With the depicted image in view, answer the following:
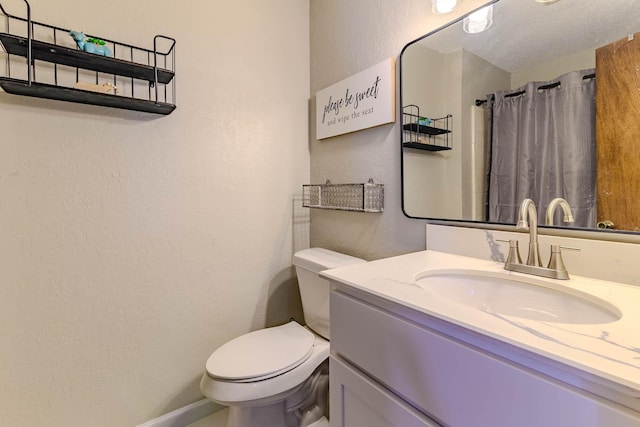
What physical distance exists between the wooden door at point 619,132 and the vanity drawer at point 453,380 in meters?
0.56

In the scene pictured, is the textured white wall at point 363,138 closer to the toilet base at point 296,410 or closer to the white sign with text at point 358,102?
the white sign with text at point 358,102

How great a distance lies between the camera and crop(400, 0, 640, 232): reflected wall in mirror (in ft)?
2.44

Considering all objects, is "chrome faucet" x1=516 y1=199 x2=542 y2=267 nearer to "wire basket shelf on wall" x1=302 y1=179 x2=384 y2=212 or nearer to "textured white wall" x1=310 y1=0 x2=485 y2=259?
"textured white wall" x1=310 y1=0 x2=485 y2=259

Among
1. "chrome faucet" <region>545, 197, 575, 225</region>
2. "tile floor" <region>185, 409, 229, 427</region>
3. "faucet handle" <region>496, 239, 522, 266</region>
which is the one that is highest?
"chrome faucet" <region>545, 197, 575, 225</region>

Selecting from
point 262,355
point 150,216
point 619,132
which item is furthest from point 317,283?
point 619,132

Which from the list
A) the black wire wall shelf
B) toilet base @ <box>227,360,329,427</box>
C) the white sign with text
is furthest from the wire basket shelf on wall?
the black wire wall shelf

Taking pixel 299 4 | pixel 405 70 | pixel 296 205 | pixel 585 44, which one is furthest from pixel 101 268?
pixel 585 44

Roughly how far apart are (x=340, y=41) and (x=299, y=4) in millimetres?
410

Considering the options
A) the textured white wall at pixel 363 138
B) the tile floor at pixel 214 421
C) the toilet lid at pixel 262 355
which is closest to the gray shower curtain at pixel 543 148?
the textured white wall at pixel 363 138

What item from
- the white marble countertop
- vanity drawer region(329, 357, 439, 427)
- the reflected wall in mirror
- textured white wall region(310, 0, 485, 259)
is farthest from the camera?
textured white wall region(310, 0, 485, 259)

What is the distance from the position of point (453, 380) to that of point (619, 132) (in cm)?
73

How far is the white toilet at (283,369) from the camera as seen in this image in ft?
3.46

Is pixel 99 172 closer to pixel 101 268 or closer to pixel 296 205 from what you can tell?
pixel 101 268

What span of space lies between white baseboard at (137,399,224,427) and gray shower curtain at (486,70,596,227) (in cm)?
150
